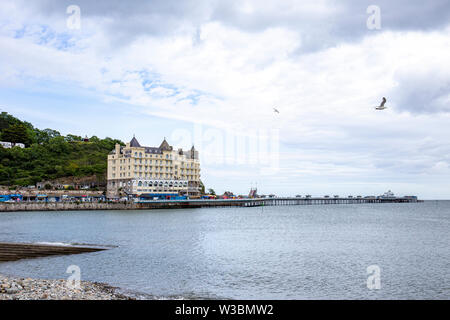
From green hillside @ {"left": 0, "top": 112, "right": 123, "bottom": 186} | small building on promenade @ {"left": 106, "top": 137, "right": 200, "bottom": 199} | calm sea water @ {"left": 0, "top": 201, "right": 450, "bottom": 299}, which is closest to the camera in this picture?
calm sea water @ {"left": 0, "top": 201, "right": 450, "bottom": 299}

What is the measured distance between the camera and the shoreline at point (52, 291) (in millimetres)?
16328

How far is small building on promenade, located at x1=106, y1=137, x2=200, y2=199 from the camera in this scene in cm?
12838

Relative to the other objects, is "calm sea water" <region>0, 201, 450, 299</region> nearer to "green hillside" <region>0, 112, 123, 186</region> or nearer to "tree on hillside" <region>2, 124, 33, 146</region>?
"green hillside" <region>0, 112, 123, 186</region>

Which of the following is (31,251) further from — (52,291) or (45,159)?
(45,159)

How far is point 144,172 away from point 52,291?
380ft

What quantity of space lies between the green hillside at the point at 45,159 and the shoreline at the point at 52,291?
118779mm

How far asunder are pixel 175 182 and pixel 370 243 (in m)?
102

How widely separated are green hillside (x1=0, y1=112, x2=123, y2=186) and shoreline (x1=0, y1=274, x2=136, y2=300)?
11878 centimetres

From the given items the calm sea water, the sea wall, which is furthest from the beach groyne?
the sea wall

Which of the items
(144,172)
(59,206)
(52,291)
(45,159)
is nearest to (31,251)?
(52,291)

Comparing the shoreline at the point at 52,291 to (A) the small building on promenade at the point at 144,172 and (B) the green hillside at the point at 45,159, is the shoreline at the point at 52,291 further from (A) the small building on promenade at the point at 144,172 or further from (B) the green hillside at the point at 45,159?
(B) the green hillside at the point at 45,159

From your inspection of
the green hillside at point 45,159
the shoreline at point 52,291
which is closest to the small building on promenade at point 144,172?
the green hillside at point 45,159

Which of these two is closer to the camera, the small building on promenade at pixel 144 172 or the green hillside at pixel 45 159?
the small building on promenade at pixel 144 172

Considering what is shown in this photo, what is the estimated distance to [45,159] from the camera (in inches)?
5586
